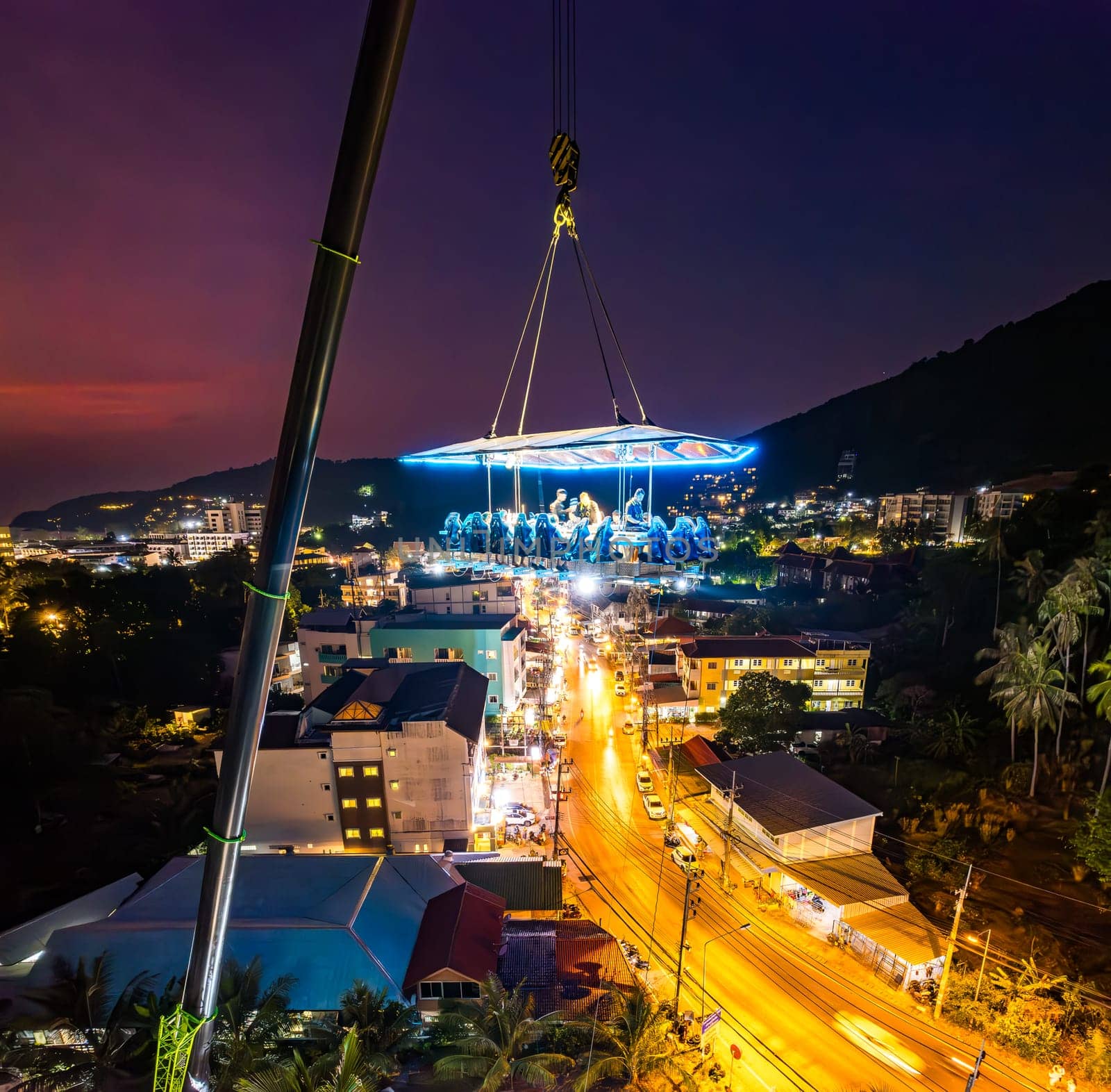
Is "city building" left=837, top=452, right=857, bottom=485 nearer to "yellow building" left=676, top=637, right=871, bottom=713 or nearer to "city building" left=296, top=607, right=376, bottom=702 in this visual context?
"yellow building" left=676, top=637, right=871, bottom=713

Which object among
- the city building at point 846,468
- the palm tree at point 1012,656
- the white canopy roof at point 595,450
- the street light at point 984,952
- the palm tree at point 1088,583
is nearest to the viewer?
the white canopy roof at point 595,450

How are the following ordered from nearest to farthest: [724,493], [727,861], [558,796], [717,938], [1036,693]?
1. [717,938]
2. [727,861]
3. [1036,693]
4. [558,796]
5. [724,493]

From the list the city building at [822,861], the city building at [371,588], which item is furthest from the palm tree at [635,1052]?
the city building at [371,588]

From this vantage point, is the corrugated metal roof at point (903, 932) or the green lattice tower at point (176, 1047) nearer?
the green lattice tower at point (176, 1047)

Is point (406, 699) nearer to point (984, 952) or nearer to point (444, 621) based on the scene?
point (444, 621)

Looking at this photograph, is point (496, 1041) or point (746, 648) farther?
point (746, 648)

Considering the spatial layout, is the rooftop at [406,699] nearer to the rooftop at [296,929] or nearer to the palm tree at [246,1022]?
the rooftop at [296,929]

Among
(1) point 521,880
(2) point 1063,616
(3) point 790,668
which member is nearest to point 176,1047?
(1) point 521,880

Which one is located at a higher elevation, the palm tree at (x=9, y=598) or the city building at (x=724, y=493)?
the city building at (x=724, y=493)

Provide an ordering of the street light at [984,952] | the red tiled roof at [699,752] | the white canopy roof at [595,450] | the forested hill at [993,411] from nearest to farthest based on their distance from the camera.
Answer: the white canopy roof at [595,450]
the street light at [984,952]
the red tiled roof at [699,752]
the forested hill at [993,411]
